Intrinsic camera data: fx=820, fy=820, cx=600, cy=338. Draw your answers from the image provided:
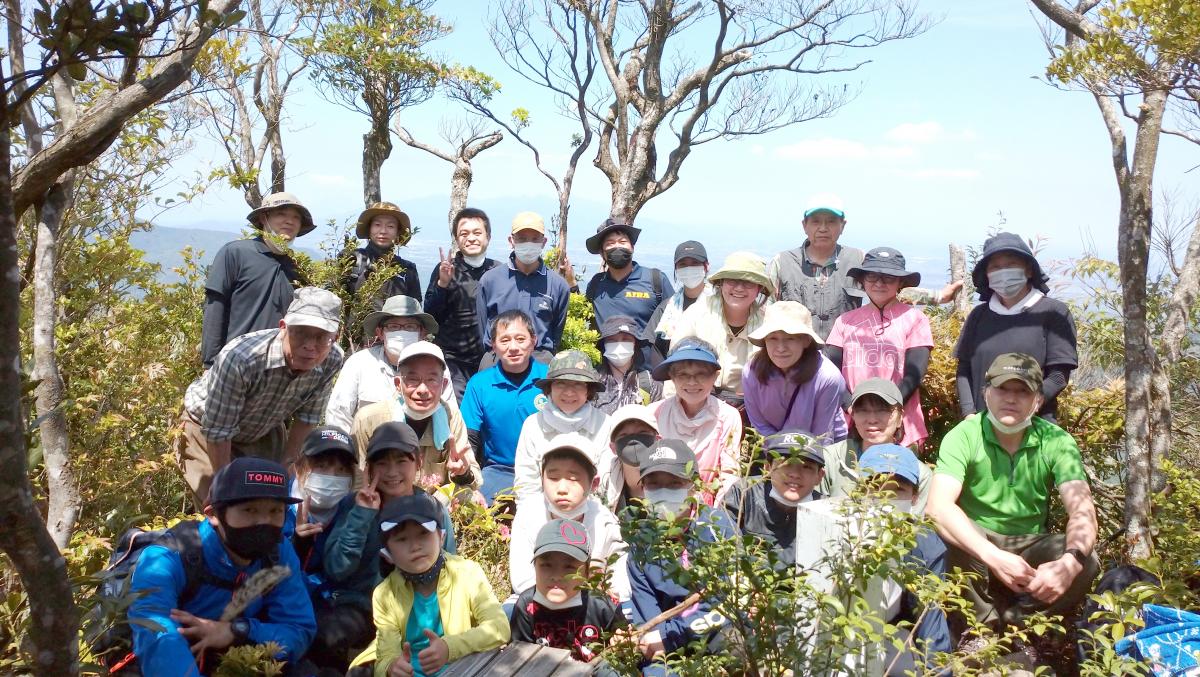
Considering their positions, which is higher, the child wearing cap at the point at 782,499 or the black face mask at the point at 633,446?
the black face mask at the point at 633,446

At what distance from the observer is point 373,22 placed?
53.7 ft

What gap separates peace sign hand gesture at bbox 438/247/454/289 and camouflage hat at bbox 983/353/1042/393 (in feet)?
12.8

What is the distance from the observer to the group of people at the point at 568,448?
3555 millimetres

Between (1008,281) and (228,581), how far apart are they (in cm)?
439

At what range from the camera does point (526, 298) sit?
6309 millimetres

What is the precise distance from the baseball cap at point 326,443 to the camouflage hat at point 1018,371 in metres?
3.40

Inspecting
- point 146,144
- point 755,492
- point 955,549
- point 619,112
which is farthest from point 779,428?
point 619,112

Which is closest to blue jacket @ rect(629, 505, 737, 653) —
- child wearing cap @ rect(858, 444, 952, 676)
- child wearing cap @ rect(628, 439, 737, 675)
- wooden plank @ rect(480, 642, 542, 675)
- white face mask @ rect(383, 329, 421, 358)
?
child wearing cap @ rect(628, 439, 737, 675)

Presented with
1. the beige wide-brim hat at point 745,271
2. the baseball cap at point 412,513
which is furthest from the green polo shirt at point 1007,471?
the baseball cap at point 412,513

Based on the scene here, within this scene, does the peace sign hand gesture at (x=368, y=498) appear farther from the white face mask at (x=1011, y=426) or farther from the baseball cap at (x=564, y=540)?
the white face mask at (x=1011, y=426)

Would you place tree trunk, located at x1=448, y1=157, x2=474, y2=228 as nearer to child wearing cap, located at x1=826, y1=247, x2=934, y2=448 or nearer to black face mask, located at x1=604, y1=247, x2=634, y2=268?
black face mask, located at x1=604, y1=247, x2=634, y2=268

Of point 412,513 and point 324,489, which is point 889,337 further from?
point 324,489

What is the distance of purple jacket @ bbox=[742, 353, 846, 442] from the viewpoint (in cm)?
486

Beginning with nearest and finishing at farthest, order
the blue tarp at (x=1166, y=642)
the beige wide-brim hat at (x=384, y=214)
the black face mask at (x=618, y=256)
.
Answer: the blue tarp at (x=1166, y=642) < the beige wide-brim hat at (x=384, y=214) < the black face mask at (x=618, y=256)
